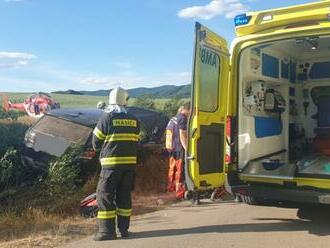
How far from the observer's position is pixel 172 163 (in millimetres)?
10961

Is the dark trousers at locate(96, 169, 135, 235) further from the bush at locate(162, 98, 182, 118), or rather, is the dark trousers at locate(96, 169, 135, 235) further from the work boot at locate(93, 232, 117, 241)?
the bush at locate(162, 98, 182, 118)

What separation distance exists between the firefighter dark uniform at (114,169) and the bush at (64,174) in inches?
90.7

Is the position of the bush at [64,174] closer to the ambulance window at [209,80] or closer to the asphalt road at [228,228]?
the asphalt road at [228,228]

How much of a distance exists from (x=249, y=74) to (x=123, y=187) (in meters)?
2.59

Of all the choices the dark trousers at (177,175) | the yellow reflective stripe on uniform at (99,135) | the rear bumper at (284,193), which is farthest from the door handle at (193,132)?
the dark trousers at (177,175)

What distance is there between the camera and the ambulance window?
24.4ft

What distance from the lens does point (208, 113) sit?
25.0 feet

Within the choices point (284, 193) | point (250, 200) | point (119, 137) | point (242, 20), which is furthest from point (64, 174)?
point (242, 20)

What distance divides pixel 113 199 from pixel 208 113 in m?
1.63

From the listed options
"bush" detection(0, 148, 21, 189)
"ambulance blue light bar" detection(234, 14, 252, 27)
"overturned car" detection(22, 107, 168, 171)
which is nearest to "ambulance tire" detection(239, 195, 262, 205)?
"ambulance blue light bar" detection(234, 14, 252, 27)

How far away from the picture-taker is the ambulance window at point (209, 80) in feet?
24.4

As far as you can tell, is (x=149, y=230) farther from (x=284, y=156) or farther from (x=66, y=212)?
(x=284, y=156)

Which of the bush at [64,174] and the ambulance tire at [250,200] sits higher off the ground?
the bush at [64,174]

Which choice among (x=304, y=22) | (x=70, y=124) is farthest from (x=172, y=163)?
(x=304, y=22)
